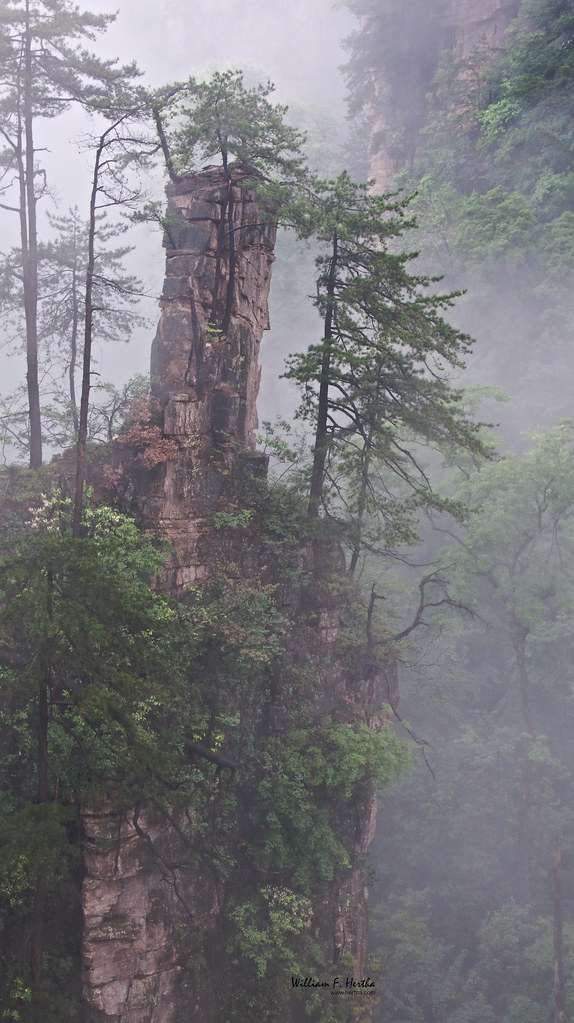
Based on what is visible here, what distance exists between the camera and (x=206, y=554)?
13.4 m

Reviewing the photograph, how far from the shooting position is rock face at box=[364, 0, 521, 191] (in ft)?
106

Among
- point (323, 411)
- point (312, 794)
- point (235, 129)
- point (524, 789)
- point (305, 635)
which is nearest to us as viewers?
point (312, 794)

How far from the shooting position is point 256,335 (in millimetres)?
16172

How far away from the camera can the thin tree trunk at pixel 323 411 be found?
46.4 ft

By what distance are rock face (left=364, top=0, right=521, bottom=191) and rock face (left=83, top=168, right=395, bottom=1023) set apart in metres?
25.3

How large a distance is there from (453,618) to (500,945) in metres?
10.8

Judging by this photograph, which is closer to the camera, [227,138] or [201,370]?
[227,138]

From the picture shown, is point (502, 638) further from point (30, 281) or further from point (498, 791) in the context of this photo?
point (30, 281)

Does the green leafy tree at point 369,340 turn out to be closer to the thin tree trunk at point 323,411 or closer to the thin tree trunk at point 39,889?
the thin tree trunk at point 323,411

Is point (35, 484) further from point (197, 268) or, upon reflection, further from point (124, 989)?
point (124, 989)

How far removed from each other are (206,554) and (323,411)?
4.20 meters

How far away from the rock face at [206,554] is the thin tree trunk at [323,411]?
1.20 metres

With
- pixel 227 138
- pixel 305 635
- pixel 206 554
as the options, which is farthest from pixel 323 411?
pixel 227 138

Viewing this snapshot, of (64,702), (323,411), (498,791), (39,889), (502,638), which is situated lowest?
(39,889)
